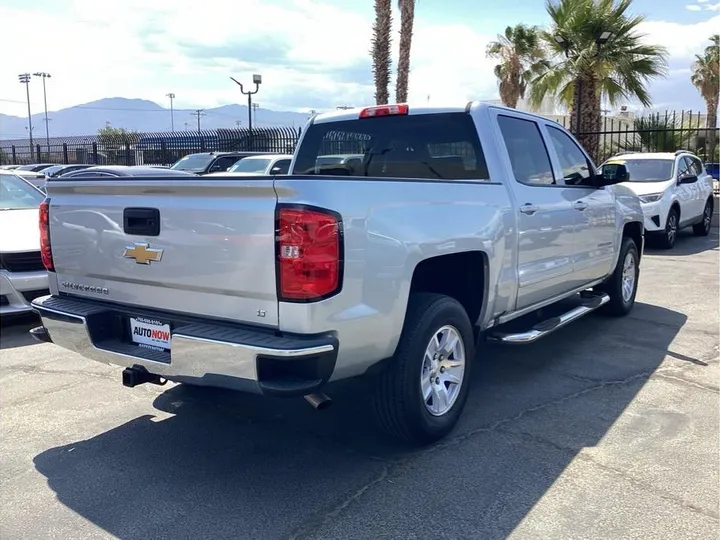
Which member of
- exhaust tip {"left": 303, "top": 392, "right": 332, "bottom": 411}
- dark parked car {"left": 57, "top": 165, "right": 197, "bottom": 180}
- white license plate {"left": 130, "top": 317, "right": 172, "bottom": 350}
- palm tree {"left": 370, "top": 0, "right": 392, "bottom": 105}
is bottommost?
exhaust tip {"left": 303, "top": 392, "right": 332, "bottom": 411}

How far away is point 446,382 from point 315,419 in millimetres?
923

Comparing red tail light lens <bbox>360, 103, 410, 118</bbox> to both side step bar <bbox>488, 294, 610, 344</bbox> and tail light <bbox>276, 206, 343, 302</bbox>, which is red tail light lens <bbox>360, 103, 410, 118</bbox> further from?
tail light <bbox>276, 206, 343, 302</bbox>

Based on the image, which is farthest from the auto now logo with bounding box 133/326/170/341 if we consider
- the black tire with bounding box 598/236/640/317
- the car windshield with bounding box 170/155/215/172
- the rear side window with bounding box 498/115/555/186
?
the car windshield with bounding box 170/155/215/172

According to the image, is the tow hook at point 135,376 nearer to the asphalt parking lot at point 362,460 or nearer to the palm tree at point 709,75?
the asphalt parking lot at point 362,460

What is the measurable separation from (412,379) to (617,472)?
1235 mm

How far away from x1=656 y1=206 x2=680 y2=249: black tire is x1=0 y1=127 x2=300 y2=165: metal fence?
9636 millimetres

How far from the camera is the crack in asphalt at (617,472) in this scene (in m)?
3.28

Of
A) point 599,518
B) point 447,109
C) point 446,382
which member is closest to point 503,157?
point 447,109

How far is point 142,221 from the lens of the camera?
11.8 feet

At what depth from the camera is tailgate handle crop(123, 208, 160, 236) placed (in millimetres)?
3541

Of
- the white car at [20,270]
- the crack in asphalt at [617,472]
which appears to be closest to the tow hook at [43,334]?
the white car at [20,270]

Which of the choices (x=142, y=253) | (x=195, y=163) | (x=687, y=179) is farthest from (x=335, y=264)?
(x=195, y=163)

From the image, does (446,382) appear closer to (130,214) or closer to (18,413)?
(130,214)

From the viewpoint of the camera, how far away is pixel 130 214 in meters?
3.65
